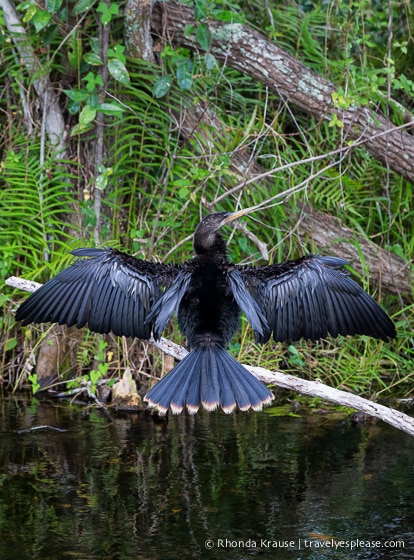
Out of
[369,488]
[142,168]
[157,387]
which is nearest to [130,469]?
[157,387]

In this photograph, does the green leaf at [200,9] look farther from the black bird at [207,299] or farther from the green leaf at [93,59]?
the black bird at [207,299]

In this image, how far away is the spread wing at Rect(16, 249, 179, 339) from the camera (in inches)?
166

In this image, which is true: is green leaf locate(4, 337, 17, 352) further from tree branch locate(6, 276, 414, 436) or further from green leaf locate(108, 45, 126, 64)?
tree branch locate(6, 276, 414, 436)

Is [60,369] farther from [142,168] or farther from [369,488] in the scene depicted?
[369,488]

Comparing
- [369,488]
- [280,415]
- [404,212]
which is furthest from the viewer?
[404,212]

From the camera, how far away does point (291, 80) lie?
5.93 meters

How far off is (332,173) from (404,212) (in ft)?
2.02

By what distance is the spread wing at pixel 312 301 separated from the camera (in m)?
4.25

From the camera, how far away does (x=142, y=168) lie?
612 centimetres

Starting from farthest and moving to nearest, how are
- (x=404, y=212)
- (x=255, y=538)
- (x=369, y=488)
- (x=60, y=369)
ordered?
(x=404, y=212), (x=60, y=369), (x=369, y=488), (x=255, y=538)

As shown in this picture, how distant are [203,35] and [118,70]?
0.57m

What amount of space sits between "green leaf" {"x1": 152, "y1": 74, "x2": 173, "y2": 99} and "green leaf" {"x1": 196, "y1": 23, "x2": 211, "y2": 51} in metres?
0.31

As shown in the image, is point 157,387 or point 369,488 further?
point 369,488

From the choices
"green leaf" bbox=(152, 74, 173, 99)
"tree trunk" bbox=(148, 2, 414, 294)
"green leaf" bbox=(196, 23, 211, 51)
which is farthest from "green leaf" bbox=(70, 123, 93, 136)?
"green leaf" bbox=(196, 23, 211, 51)
